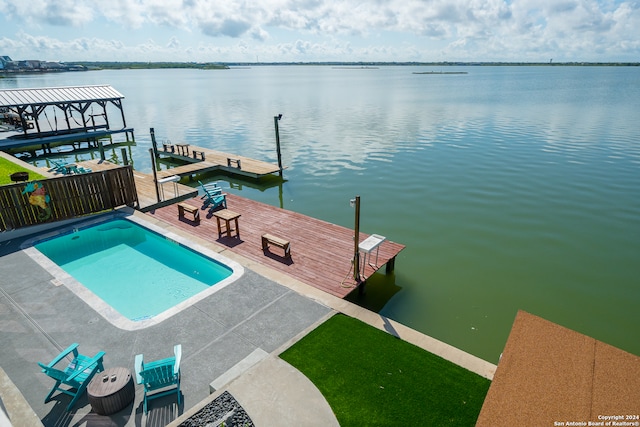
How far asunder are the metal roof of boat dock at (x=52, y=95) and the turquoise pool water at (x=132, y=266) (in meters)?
25.2

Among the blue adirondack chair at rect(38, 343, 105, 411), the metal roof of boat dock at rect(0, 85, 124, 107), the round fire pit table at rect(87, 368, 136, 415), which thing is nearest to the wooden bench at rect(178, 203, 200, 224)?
the blue adirondack chair at rect(38, 343, 105, 411)

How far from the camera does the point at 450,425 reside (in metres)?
6.17

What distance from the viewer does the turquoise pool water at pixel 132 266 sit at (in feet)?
36.7

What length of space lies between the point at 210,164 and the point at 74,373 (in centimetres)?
2097

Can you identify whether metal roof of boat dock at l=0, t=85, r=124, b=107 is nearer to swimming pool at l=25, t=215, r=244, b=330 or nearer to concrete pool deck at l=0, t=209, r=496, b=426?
swimming pool at l=25, t=215, r=244, b=330

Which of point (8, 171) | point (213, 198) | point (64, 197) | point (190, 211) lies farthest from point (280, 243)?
point (8, 171)

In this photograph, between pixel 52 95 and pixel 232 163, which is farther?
pixel 52 95

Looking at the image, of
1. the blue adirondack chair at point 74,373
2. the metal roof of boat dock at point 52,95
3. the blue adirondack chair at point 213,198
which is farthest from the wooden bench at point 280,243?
the metal roof of boat dock at point 52,95

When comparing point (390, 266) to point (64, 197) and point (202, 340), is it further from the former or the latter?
point (64, 197)

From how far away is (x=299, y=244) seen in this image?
13.1 meters

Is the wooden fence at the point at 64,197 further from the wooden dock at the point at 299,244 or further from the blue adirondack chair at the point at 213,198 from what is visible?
the blue adirondack chair at the point at 213,198

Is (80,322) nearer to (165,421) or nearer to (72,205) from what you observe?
(165,421)

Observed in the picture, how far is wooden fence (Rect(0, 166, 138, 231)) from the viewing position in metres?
13.2

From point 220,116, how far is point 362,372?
162 ft
